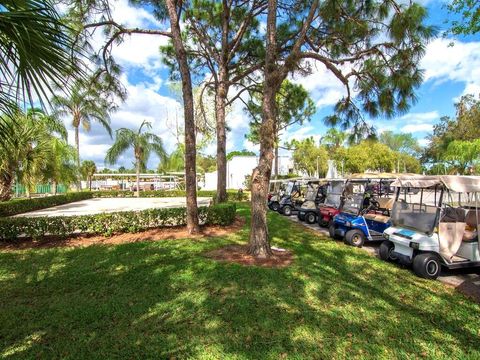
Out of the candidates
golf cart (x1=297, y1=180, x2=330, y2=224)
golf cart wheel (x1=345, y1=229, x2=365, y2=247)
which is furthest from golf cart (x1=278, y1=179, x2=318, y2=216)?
golf cart wheel (x1=345, y1=229, x2=365, y2=247)

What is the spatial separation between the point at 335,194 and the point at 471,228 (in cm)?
413

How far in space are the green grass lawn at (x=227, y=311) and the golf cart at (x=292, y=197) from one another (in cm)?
784

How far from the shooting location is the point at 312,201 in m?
11.3

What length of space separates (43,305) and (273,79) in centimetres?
487

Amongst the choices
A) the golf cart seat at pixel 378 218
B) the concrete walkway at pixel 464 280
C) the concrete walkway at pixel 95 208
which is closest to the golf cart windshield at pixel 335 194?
the golf cart seat at pixel 378 218

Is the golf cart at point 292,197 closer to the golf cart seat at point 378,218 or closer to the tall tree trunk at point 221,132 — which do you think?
the tall tree trunk at point 221,132

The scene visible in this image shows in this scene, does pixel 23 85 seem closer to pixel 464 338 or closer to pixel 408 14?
pixel 464 338

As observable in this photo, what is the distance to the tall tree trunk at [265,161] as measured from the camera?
5.09m

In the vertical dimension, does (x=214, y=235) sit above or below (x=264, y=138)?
below

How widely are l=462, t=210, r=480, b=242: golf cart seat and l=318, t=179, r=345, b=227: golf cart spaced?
3585 mm

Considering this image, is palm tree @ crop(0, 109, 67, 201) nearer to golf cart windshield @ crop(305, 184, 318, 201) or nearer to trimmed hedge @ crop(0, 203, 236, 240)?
trimmed hedge @ crop(0, 203, 236, 240)

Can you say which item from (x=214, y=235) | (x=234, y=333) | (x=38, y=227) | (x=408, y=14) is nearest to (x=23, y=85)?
(x=234, y=333)

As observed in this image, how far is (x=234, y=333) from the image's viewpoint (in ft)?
9.34

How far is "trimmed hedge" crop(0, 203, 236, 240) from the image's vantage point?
730cm
